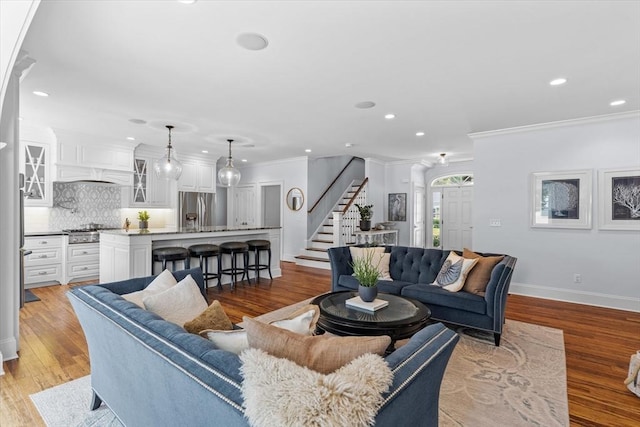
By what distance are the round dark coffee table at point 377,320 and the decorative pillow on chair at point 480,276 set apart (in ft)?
3.06

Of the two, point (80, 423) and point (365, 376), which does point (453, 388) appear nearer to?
point (365, 376)

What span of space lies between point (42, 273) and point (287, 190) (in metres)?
5.15

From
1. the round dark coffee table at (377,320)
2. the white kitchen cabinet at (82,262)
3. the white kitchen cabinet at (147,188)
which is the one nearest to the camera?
the round dark coffee table at (377,320)

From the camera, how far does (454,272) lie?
3.67 meters

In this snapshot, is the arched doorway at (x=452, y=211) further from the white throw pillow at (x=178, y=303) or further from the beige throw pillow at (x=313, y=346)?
the beige throw pillow at (x=313, y=346)

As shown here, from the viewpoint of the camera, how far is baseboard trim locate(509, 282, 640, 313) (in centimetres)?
447

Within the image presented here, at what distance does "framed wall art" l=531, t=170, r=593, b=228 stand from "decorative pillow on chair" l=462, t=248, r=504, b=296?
2.03 m

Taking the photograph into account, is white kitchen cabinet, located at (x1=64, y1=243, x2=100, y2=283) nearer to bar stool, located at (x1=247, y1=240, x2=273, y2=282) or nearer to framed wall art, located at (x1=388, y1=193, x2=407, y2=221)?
bar stool, located at (x1=247, y1=240, x2=273, y2=282)

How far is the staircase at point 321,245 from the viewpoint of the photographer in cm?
765

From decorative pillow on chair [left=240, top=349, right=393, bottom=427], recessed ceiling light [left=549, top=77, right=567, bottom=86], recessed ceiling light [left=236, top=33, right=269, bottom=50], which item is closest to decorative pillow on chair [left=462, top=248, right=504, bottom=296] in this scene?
recessed ceiling light [left=549, top=77, right=567, bottom=86]

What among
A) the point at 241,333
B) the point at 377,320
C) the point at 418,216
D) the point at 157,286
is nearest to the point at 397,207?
the point at 418,216

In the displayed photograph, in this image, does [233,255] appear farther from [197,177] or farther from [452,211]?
[452,211]

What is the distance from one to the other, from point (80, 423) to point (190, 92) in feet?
10.5

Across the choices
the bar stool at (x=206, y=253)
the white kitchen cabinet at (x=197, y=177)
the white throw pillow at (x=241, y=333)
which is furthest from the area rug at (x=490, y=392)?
the white kitchen cabinet at (x=197, y=177)
